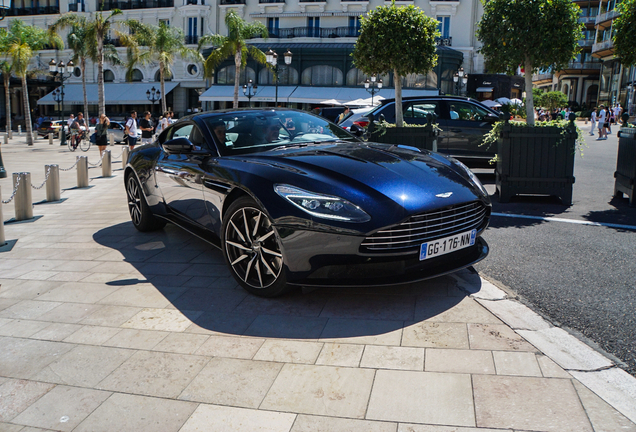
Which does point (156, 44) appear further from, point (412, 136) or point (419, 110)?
point (412, 136)

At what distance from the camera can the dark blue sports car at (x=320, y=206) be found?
3.43 meters

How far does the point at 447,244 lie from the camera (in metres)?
3.65

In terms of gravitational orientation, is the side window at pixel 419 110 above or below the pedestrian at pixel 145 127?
above

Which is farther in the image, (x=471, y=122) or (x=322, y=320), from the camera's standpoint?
(x=471, y=122)

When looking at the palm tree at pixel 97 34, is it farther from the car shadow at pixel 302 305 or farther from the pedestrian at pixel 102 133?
the car shadow at pixel 302 305

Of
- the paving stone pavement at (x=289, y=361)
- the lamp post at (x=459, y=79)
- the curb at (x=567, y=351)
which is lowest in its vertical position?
the paving stone pavement at (x=289, y=361)

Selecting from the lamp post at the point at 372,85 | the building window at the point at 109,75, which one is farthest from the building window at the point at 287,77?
the building window at the point at 109,75

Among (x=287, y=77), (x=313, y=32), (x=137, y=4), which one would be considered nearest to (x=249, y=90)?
(x=287, y=77)

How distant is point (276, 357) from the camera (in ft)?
10.1

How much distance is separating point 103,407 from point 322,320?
144cm

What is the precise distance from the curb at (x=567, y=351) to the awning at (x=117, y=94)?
43.8 meters

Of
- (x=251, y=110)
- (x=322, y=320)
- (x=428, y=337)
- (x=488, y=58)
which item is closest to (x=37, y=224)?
(x=251, y=110)

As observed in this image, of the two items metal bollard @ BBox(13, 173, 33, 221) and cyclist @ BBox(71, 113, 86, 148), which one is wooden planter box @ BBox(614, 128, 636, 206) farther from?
cyclist @ BBox(71, 113, 86, 148)

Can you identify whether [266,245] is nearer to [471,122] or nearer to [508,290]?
[508,290]
